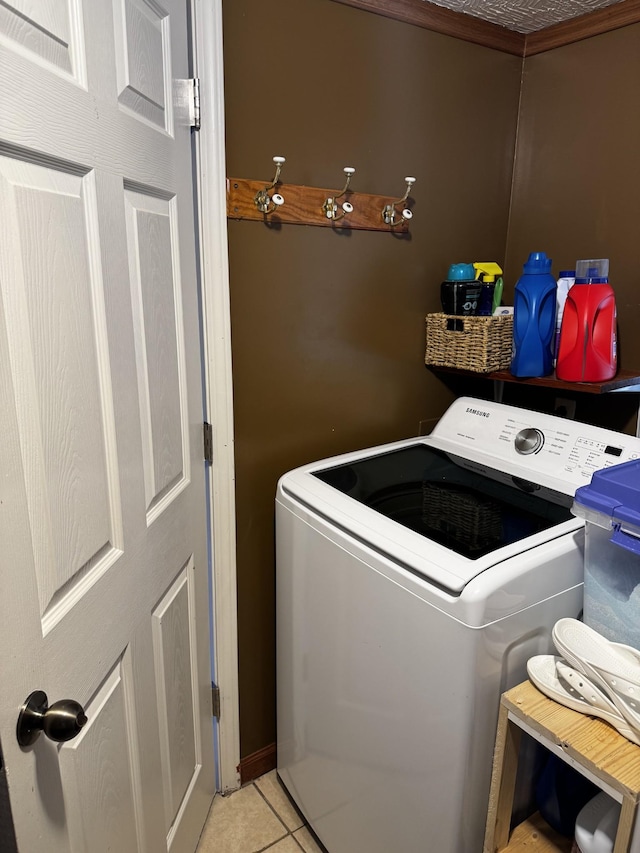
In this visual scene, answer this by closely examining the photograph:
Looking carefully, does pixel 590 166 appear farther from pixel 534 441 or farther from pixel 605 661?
pixel 605 661

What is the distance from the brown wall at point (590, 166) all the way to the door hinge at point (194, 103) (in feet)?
3.60

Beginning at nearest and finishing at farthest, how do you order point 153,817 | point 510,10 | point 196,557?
1. point 153,817
2. point 196,557
3. point 510,10

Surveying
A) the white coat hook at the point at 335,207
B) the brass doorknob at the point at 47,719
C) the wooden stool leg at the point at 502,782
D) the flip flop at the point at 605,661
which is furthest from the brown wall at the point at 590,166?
the brass doorknob at the point at 47,719

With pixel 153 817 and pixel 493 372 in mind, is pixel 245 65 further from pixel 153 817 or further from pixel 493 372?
pixel 153 817

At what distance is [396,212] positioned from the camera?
1669 millimetres

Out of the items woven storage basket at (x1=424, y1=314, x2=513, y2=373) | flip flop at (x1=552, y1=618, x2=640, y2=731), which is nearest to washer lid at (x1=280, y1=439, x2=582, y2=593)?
flip flop at (x1=552, y1=618, x2=640, y2=731)

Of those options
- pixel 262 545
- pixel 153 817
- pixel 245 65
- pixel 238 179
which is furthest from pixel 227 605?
pixel 245 65

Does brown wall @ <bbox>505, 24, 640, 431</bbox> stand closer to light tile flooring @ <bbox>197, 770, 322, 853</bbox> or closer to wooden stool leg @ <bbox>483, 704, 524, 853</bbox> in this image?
wooden stool leg @ <bbox>483, 704, 524, 853</bbox>

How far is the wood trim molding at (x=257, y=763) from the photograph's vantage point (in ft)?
5.98

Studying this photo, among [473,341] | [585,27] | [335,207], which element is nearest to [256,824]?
[473,341]

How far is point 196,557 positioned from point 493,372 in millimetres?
969

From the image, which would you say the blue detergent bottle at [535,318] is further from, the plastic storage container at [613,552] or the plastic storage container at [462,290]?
the plastic storage container at [613,552]

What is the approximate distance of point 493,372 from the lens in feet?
5.56

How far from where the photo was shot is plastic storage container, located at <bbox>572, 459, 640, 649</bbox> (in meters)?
1.05
